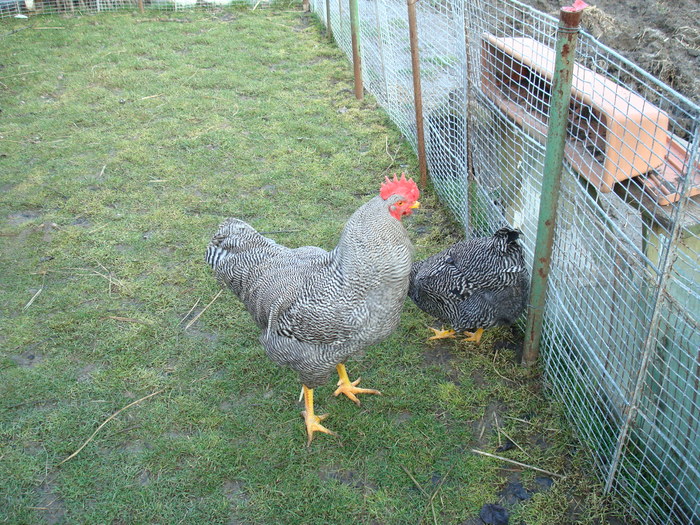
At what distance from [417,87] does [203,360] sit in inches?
131

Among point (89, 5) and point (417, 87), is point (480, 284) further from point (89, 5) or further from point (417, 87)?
point (89, 5)

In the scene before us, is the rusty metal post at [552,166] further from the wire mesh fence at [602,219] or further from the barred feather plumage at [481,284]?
the barred feather plumage at [481,284]

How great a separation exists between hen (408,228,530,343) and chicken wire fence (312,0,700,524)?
0.79 ft

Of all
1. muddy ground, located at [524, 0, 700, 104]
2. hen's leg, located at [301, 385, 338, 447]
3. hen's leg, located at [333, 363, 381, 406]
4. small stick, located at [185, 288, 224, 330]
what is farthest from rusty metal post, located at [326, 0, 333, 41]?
hen's leg, located at [301, 385, 338, 447]

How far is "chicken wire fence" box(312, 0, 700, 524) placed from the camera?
8.52 feet

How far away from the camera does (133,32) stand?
425 inches

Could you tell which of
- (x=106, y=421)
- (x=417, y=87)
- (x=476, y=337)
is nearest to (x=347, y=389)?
(x=476, y=337)

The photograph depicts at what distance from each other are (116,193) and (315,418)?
3909mm

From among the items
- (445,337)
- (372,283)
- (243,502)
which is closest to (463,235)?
(445,337)

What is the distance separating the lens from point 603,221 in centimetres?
318

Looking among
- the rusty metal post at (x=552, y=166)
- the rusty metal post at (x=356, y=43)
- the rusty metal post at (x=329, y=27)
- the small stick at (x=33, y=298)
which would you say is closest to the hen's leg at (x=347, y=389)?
the rusty metal post at (x=552, y=166)

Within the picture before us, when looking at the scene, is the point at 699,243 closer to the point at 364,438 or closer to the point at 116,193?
the point at 364,438

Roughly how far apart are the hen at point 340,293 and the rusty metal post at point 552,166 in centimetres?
77

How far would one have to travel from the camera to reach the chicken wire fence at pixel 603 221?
260 centimetres
